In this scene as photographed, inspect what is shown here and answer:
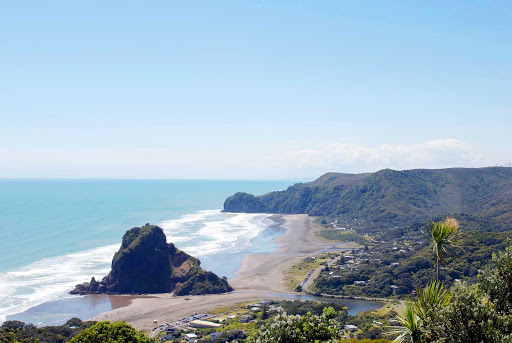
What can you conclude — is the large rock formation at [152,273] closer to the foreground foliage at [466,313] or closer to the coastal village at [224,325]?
the coastal village at [224,325]

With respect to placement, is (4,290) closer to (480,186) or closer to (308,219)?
(308,219)

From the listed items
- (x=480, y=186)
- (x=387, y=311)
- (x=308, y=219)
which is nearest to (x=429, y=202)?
(x=480, y=186)

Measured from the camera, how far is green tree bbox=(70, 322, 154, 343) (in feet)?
77.5

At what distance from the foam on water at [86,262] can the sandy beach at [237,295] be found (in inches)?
292

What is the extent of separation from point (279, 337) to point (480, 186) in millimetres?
198356

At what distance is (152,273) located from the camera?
73688 mm

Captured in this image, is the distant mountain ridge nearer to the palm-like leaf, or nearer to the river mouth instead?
the river mouth

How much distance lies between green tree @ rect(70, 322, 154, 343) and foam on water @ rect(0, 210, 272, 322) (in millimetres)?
37336

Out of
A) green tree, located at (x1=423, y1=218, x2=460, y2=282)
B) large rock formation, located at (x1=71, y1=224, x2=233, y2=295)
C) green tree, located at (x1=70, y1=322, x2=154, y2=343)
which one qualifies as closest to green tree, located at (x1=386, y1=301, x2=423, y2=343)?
green tree, located at (x1=423, y1=218, x2=460, y2=282)

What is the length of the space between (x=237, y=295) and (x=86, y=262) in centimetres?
3954

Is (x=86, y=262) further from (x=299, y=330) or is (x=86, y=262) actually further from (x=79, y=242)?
(x=299, y=330)

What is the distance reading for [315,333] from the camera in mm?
16016

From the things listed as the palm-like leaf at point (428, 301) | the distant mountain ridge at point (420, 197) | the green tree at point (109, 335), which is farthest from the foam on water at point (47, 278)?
the distant mountain ridge at point (420, 197)

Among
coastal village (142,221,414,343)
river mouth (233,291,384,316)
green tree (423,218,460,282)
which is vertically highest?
green tree (423,218,460,282)
